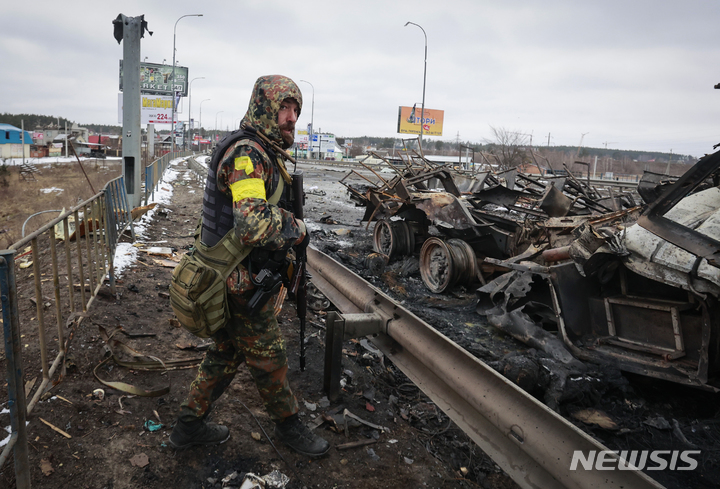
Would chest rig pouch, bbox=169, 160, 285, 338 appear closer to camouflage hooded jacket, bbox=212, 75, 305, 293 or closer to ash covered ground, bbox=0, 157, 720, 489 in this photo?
camouflage hooded jacket, bbox=212, 75, 305, 293

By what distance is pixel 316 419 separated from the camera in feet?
9.45

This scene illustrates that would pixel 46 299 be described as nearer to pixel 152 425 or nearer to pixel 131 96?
pixel 152 425

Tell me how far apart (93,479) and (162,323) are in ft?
6.69

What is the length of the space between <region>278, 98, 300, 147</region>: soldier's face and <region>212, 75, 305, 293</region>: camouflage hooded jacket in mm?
25

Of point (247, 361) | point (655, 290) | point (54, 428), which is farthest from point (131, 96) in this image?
point (655, 290)

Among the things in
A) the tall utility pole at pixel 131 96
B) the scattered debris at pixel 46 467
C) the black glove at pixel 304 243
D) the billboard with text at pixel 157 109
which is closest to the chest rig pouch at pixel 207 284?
the black glove at pixel 304 243

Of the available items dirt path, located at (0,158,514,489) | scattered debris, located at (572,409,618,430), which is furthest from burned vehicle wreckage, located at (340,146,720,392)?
dirt path, located at (0,158,514,489)

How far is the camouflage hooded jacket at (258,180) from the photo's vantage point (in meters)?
2.11

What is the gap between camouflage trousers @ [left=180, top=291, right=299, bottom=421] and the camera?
2363 mm

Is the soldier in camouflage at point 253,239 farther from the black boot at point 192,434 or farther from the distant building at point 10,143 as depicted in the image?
the distant building at point 10,143

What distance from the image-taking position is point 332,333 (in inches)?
121

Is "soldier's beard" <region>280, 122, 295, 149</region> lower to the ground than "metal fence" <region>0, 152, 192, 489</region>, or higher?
higher

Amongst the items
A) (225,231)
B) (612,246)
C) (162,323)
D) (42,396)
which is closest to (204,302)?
(225,231)

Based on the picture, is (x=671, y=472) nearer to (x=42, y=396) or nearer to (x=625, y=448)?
(x=625, y=448)
